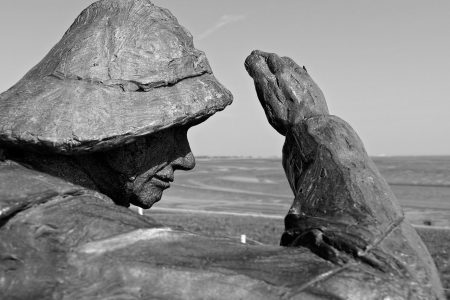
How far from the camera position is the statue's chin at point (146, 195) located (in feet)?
9.55

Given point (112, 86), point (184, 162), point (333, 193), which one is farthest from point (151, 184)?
point (333, 193)

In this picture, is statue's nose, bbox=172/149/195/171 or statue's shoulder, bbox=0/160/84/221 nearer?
statue's shoulder, bbox=0/160/84/221

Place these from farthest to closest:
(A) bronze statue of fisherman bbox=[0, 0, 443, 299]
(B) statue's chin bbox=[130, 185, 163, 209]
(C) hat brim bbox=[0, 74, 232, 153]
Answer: (B) statue's chin bbox=[130, 185, 163, 209], (C) hat brim bbox=[0, 74, 232, 153], (A) bronze statue of fisherman bbox=[0, 0, 443, 299]

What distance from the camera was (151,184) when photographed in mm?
2938

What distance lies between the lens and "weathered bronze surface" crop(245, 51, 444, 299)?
2.19 meters

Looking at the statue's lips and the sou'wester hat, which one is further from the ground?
the sou'wester hat

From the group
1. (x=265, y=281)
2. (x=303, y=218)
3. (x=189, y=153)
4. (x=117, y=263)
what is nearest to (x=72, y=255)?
(x=117, y=263)

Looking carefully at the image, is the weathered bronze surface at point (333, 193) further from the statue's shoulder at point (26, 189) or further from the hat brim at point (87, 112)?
the statue's shoulder at point (26, 189)

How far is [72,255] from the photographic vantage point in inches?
85.2

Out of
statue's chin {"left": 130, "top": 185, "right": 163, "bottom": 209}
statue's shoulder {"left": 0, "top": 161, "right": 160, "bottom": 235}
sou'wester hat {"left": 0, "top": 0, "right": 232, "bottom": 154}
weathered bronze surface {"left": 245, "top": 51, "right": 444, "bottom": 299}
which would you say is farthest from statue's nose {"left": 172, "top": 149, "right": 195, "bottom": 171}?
statue's shoulder {"left": 0, "top": 161, "right": 160, "bottom": 235}

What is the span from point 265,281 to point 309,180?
548mm

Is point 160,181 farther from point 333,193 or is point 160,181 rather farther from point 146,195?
point 333,193

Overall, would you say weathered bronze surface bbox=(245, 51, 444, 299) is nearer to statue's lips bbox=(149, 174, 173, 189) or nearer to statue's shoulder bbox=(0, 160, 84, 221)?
statue's lips bbox=(149, 174, 173, 189)

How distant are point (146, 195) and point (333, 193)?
0.92 m
